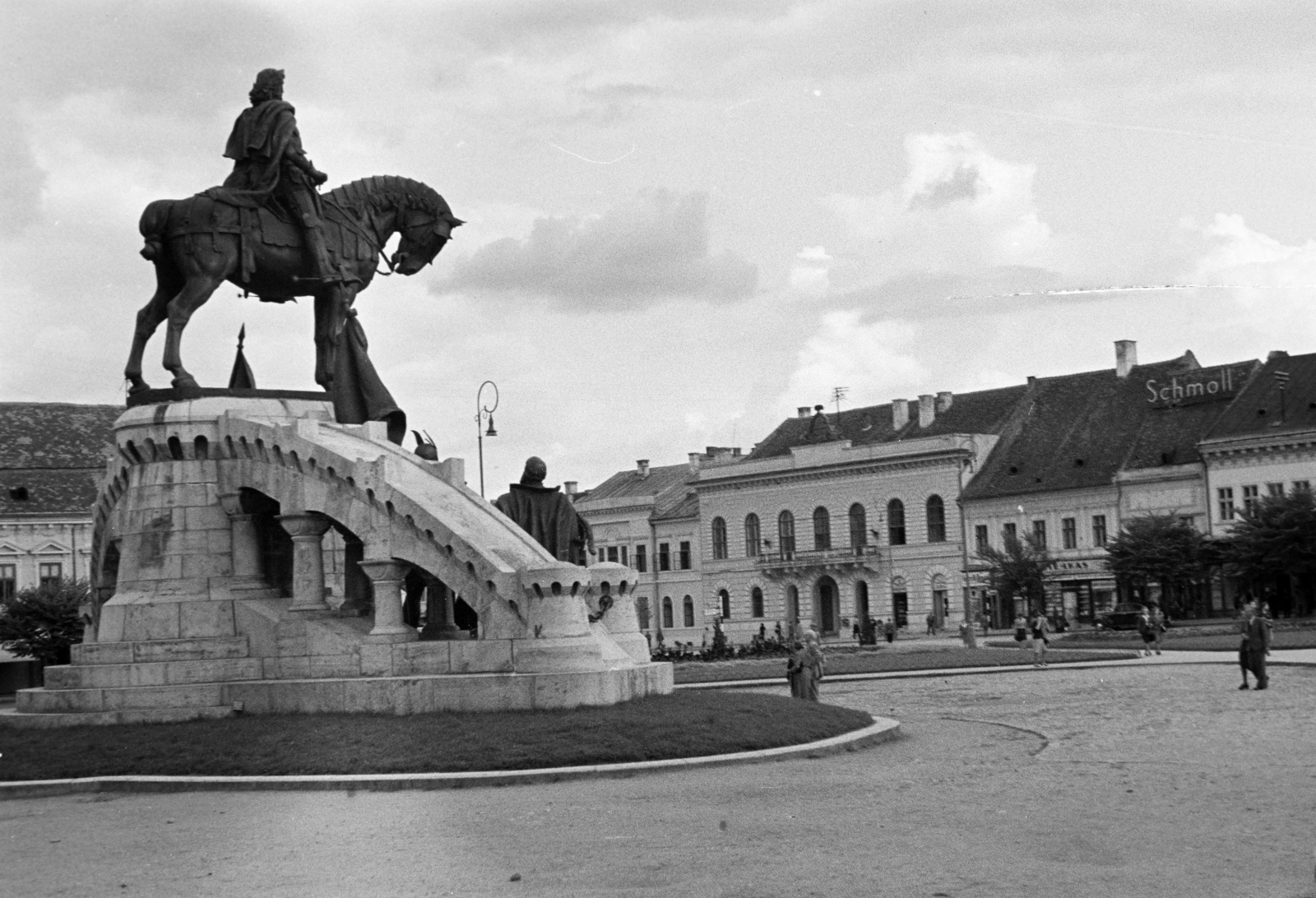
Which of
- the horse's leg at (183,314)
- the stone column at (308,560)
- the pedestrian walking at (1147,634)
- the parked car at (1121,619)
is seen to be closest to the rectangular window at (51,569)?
the parked car at (1121,619)

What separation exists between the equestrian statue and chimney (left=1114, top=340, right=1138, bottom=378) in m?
61.5

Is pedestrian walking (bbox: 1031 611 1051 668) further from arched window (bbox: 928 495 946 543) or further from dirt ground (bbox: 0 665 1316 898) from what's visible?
arched window (bbox: 928 495 946 543)

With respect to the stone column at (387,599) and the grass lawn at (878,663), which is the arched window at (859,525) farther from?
the stone column at (387,599)

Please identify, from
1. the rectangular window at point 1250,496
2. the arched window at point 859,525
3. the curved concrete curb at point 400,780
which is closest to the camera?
the curved concrete curb at point 400,780

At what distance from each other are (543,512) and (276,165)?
5.53 metres

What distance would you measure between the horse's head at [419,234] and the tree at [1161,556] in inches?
1885

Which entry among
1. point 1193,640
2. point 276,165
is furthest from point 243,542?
point 1193,640

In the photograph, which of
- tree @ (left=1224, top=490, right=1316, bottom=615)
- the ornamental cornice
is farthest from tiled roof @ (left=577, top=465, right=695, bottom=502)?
tree @ (left=1224, top=490, right=1316, bottom=615)

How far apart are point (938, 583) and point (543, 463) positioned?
209 feet

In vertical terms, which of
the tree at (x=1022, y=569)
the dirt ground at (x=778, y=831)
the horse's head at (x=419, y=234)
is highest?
the horse's head at (x=419, y=234)

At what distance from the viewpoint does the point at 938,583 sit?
84.1 m

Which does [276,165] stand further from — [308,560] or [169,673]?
[169,673]

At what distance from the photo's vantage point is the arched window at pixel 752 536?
94375 millimetres

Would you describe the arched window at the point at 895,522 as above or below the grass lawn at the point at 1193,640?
above
